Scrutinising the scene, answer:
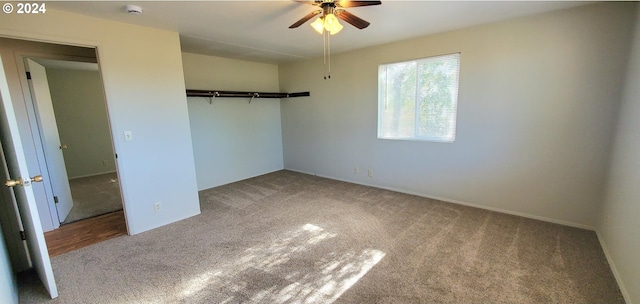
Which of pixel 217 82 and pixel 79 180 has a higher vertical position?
pixel 217 82

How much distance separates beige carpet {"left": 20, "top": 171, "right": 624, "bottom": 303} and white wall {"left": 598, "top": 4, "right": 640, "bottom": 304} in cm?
14

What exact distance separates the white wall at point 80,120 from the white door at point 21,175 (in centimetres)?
388

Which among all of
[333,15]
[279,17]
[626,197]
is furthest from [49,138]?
[626,197]

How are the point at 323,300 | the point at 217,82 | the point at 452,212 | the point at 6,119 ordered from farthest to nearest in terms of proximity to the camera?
the point at 217,82 → the point at 452,212 → the point at 323,300 → the point at 6,119

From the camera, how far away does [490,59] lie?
10.2ft

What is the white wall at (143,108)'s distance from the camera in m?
2.57

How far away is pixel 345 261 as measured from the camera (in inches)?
92.2

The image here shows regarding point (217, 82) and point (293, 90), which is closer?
point (217, 82)

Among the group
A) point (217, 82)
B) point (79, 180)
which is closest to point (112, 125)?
point (217, 82)

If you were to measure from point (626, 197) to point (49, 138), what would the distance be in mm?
6090

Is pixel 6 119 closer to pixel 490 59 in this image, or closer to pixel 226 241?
pixel 226 241

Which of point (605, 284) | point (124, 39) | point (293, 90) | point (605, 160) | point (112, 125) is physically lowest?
point (605, 284)

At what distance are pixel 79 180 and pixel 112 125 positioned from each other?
388 cm

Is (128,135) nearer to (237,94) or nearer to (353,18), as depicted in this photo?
(237,94)
